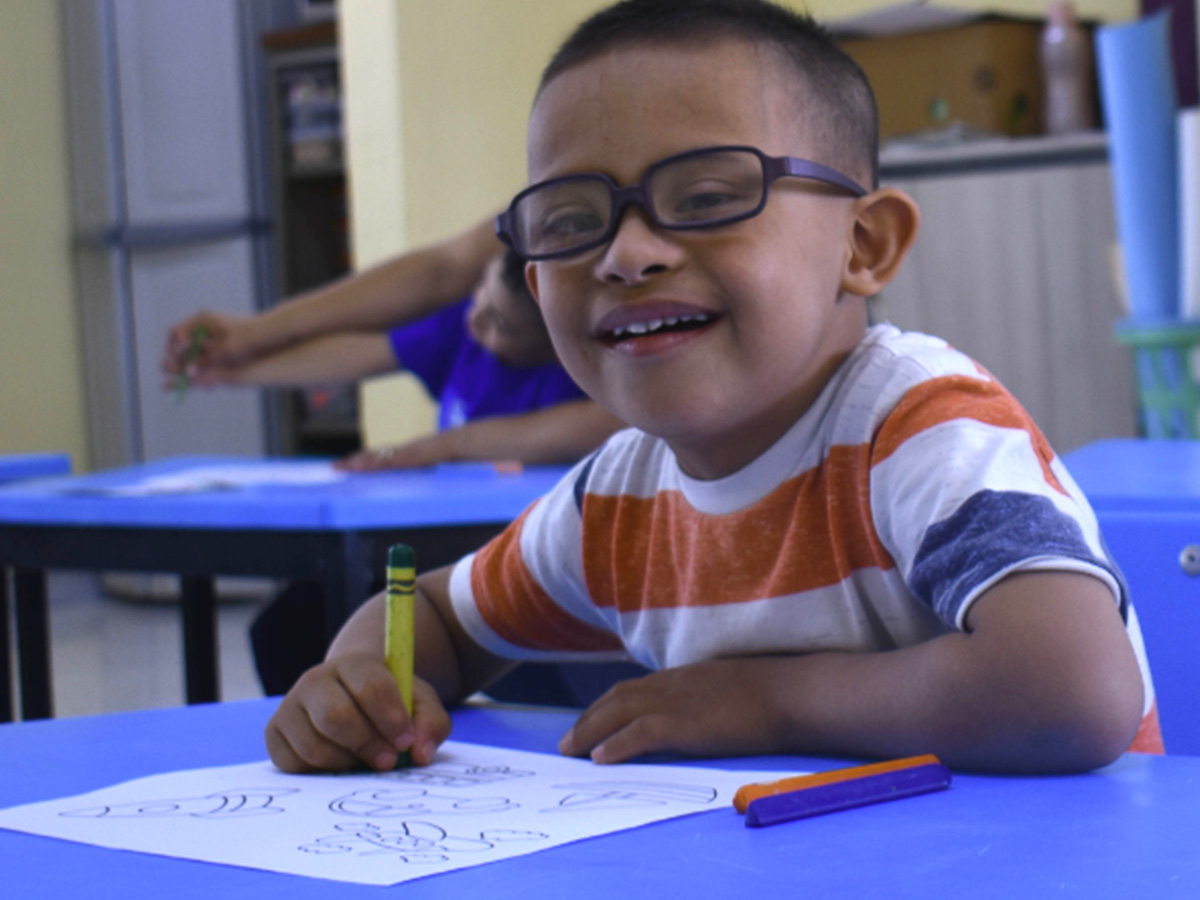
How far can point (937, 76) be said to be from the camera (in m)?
3.40

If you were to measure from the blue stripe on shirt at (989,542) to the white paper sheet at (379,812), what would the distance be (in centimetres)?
12

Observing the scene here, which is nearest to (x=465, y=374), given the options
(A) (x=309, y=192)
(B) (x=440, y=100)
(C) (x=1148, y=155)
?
(C) (x=1148, y=155)

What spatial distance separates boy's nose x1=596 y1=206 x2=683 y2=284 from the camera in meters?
0.72

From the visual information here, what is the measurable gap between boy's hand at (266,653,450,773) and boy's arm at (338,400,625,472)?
3.50ft

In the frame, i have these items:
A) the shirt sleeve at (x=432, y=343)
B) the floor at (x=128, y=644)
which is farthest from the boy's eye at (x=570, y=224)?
the floor at (x=128, y=644)

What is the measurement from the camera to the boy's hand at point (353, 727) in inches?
28.4

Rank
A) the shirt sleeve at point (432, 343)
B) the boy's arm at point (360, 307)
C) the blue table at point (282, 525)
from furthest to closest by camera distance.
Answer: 1. the shirt sleeve at point (432, 343)
2. the boy's arm at point (360, 307)
3. the blue table at point (282, 525)

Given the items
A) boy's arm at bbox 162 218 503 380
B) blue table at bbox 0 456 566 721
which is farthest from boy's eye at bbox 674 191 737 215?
boy's arm at bbox 162 218 503 380

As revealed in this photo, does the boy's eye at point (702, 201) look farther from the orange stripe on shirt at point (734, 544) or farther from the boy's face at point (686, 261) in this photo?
the orange stripe on shirt at point (734, 544)

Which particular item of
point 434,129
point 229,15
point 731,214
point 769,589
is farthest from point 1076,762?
point 229,15

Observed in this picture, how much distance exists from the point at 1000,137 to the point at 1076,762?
298 centimetres

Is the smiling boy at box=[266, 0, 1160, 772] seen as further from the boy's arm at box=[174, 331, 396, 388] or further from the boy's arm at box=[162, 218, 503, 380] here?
the boy's arm at box=[174, 331, 396, 388]

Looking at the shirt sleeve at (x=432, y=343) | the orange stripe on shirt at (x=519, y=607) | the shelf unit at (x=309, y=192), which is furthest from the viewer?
the shelf unit at (x=309, y=192)

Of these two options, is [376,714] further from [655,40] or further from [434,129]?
[434,129]
